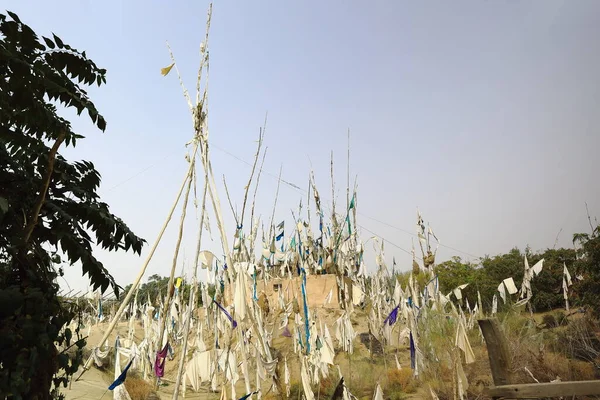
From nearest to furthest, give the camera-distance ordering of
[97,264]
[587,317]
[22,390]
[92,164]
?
[22,390] → [97,264] → [92,164] → [587,317]

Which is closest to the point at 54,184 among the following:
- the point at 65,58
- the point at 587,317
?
the point at 65,58

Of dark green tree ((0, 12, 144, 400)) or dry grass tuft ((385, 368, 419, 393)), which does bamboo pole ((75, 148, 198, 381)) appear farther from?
dry grass tuft ((385, 368, 419, 393))

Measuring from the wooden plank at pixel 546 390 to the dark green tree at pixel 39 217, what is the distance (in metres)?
3.23

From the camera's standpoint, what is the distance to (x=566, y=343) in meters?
8.35

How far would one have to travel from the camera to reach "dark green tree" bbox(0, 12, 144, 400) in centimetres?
249

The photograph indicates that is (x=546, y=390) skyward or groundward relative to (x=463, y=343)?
groundward

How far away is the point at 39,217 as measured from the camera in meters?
3.32

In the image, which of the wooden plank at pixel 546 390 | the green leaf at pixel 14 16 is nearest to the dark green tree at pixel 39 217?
the green leaf at pixel 14 16

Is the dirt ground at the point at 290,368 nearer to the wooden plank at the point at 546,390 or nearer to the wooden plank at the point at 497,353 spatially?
the wooden plank at the point at 497,353

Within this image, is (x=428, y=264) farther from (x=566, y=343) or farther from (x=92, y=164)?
(x=566, y=343)

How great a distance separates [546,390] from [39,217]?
4179mm

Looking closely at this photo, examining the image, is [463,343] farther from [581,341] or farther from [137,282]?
[581,341]

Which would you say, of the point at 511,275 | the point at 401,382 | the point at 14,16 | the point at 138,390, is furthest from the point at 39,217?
the point at 511,275

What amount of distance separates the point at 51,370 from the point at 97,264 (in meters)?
1.24
